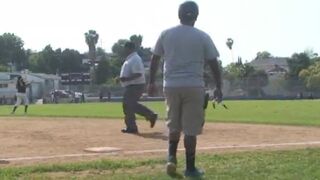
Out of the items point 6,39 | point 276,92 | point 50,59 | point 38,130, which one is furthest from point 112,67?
point 38,130

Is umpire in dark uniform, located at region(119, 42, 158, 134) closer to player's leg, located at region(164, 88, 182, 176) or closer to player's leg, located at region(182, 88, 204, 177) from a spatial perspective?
player's leg, located at region(164, 88, 182, 176)

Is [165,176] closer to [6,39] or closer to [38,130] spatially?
[38,130]

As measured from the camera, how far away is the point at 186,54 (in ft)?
25.7

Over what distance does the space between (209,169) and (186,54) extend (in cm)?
142

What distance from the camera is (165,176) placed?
7363 mm

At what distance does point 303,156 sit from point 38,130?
726cm

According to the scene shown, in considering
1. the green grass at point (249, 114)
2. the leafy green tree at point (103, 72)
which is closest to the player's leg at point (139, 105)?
the green grass at point (249, 114)

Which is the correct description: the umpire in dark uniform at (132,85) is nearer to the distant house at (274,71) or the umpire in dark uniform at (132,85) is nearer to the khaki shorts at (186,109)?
the khaki shorts at (186,109)

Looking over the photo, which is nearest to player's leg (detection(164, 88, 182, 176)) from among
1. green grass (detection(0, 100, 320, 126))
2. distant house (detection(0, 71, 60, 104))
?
green grass (detection(0, 100, 320, 126))

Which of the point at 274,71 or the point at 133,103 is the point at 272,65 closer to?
the point at 274,71

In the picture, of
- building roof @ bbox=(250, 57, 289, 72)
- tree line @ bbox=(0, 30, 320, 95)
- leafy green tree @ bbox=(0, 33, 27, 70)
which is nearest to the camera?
tree line @ bbox=(0, 30, 320, 95)

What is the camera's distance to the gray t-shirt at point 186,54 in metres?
7.83

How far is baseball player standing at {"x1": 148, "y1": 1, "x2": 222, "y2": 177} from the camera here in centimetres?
780

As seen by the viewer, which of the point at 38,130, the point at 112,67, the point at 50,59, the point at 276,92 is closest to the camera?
the point at 38,130
